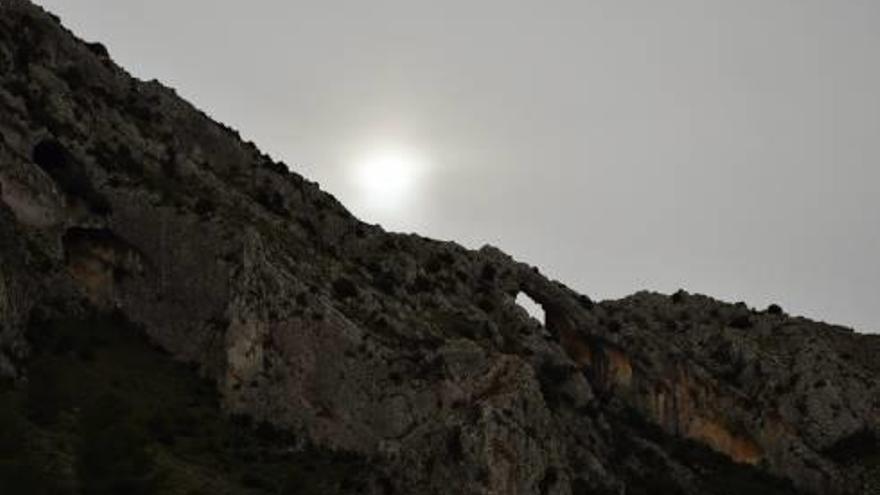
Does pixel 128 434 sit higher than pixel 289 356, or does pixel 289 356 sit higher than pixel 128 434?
pixel 289 356

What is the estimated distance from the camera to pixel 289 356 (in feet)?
267

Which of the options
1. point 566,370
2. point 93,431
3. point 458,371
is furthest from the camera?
point 566,370

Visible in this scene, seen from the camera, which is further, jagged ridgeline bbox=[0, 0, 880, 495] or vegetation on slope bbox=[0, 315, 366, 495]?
jagged ridgeline bbox=[0, 0, 880, 495]

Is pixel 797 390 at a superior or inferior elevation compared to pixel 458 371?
superior

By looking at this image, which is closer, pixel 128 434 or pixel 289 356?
pixel 128 434

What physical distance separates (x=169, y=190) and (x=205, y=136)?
20611 mm

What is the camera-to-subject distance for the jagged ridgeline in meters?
66.1

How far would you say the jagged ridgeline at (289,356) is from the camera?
66.1 meters

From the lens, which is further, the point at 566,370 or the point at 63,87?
the point at 566,370

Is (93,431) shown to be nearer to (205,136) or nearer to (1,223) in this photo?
(1,223)

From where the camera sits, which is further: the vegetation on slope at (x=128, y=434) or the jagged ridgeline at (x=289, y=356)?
the jagged ridgeline at (x=289, y=356)

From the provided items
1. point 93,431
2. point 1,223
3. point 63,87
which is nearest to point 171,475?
point 93,431

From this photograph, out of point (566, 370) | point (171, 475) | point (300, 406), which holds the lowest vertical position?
point (171, 475)

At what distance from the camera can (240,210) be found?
311 feet
